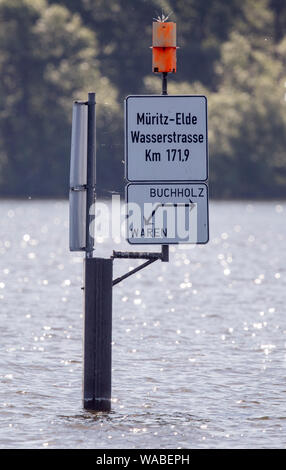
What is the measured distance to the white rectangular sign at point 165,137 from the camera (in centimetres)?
1270

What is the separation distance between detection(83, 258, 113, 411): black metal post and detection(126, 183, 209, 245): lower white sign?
44 centimetres

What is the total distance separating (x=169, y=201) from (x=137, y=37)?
93867 mm

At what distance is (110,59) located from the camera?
10319cm

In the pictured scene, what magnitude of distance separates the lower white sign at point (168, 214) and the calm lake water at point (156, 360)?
A: 40cm

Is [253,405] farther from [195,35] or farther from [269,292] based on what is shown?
[195,35]

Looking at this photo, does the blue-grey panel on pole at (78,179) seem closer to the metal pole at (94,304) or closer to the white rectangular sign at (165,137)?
the metal pole at (94,304)

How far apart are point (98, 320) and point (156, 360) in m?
4.90

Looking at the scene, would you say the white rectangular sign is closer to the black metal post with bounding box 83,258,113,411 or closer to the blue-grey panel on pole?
the blue-grey panel on pole

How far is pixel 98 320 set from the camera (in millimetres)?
12633

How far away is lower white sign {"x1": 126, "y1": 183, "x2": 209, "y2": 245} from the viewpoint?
1267 cm

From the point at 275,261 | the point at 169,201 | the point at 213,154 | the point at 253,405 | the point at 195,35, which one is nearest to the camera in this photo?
the point at 169,201

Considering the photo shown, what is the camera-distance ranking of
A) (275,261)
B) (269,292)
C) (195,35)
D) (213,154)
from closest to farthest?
(269,292) < (275,261) < (213,154) < (195,35)

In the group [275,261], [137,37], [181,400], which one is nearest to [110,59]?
[137,37]

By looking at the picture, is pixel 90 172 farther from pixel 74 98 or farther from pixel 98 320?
pixel 74 98
